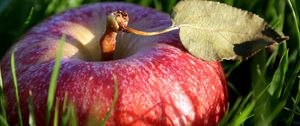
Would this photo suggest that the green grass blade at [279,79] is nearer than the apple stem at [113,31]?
No

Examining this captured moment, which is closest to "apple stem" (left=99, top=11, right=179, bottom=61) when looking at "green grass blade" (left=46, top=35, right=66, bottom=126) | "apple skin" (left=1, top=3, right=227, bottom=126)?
"apple skin" (left=1, top=3, right=227, bottom=126)

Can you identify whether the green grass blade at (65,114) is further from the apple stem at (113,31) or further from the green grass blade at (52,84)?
the apple stem at (113,31)

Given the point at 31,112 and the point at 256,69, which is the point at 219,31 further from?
the point at 31,112

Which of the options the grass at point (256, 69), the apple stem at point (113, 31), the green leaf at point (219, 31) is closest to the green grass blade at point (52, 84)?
the grass at point (256, 69)

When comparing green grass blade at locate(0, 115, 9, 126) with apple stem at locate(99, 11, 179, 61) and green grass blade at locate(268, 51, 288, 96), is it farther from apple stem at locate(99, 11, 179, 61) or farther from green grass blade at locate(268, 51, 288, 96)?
green grass blade at locate(268, 51, 288, 96)

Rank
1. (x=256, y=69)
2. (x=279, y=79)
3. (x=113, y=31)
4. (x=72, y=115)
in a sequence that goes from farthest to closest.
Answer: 1. (x=256, y=69)
2. (x=279, y=79)
3. (x=113, y=31)
4. (x=72, y=115)

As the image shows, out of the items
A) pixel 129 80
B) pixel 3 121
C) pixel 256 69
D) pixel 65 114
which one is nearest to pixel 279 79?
pixel 256 69
